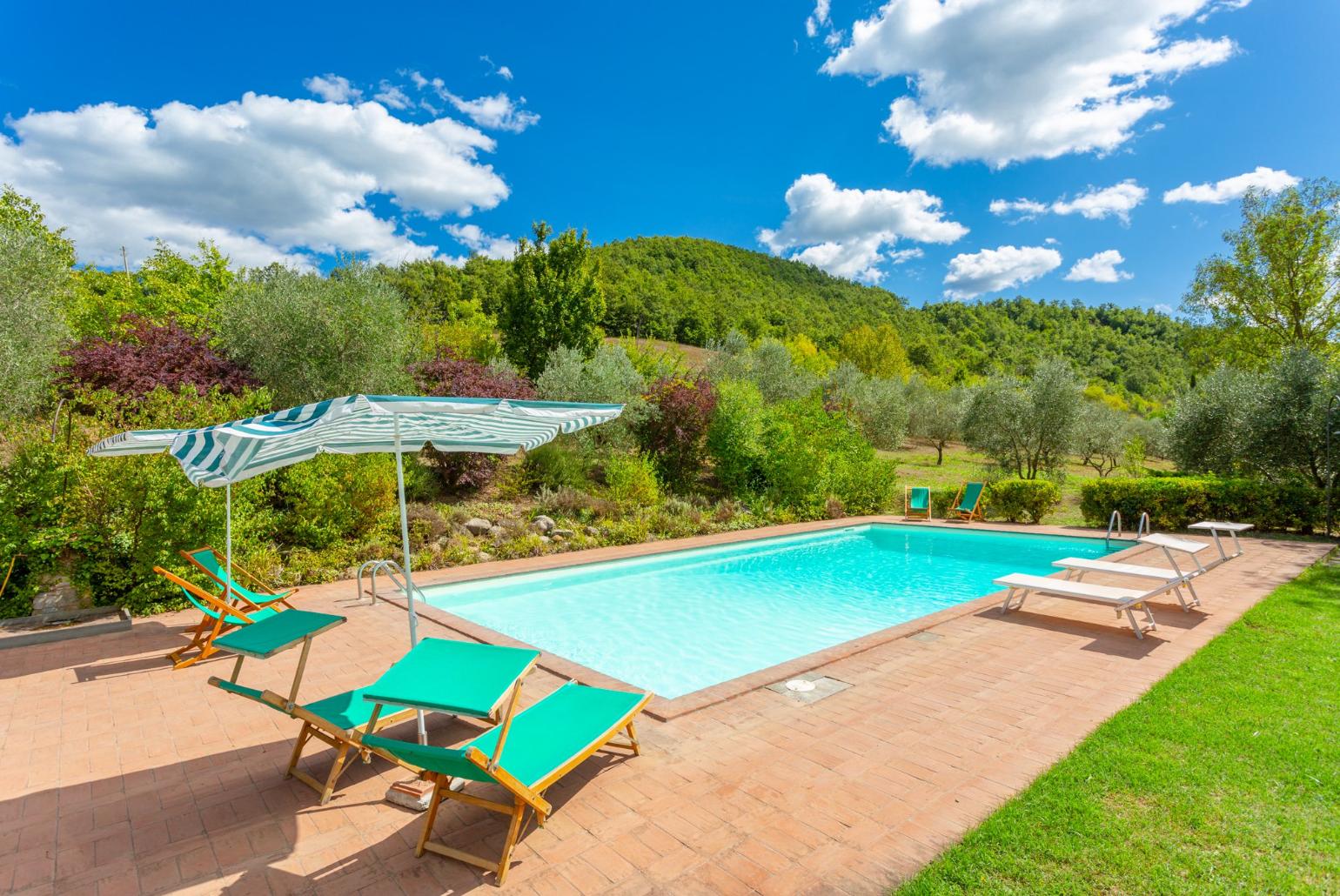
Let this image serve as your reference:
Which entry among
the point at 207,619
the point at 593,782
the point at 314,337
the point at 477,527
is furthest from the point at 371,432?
the point at 314,337

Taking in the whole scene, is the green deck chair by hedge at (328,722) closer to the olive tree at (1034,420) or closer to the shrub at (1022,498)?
the shrub at (1022,498)

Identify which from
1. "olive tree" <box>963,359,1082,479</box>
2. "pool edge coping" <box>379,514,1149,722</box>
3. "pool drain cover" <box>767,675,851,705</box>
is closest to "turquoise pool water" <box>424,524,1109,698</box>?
"pool edge coping" <box>379,514,1149,722</box>

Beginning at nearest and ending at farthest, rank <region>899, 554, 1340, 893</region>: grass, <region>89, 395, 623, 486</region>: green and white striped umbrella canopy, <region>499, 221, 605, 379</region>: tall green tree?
1. <region>899, 554, 1340, 893</region>: grass
2. <region>89, 395, 623, 486</region>: green and white striped umbrella canopy
3. <region>499, 221, 605, 379</region>: tall green tree

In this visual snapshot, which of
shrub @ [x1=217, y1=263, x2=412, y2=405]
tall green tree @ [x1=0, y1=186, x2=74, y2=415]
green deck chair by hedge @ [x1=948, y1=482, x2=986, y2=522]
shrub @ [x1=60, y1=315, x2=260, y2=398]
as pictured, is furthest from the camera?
green deck chair by hedge @ [x1=948, y1=482, x2=986, y2=522]

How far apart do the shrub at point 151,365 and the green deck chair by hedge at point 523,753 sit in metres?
11.1

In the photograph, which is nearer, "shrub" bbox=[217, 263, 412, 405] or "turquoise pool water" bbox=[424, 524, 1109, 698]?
"turquoise pool water" bbox=[424, 524, 1109, 698]

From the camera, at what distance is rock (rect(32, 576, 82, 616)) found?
740cm

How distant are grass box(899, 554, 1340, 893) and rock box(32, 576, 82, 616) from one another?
9678 millimetres

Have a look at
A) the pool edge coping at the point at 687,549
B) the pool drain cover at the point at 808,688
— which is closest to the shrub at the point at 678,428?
the pool edge coping at the point at 687,549

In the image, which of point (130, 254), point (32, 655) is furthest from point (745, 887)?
point (130, 254)

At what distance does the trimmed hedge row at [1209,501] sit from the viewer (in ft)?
42.1

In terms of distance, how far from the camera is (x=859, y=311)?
225 ft

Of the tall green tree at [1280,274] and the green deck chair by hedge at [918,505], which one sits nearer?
the green deck chair by hedge at [918,505]

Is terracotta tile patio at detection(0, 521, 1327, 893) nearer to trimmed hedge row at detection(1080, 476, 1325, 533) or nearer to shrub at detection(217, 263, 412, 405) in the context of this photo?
shrub at detection(217, 263, 412, 405)
